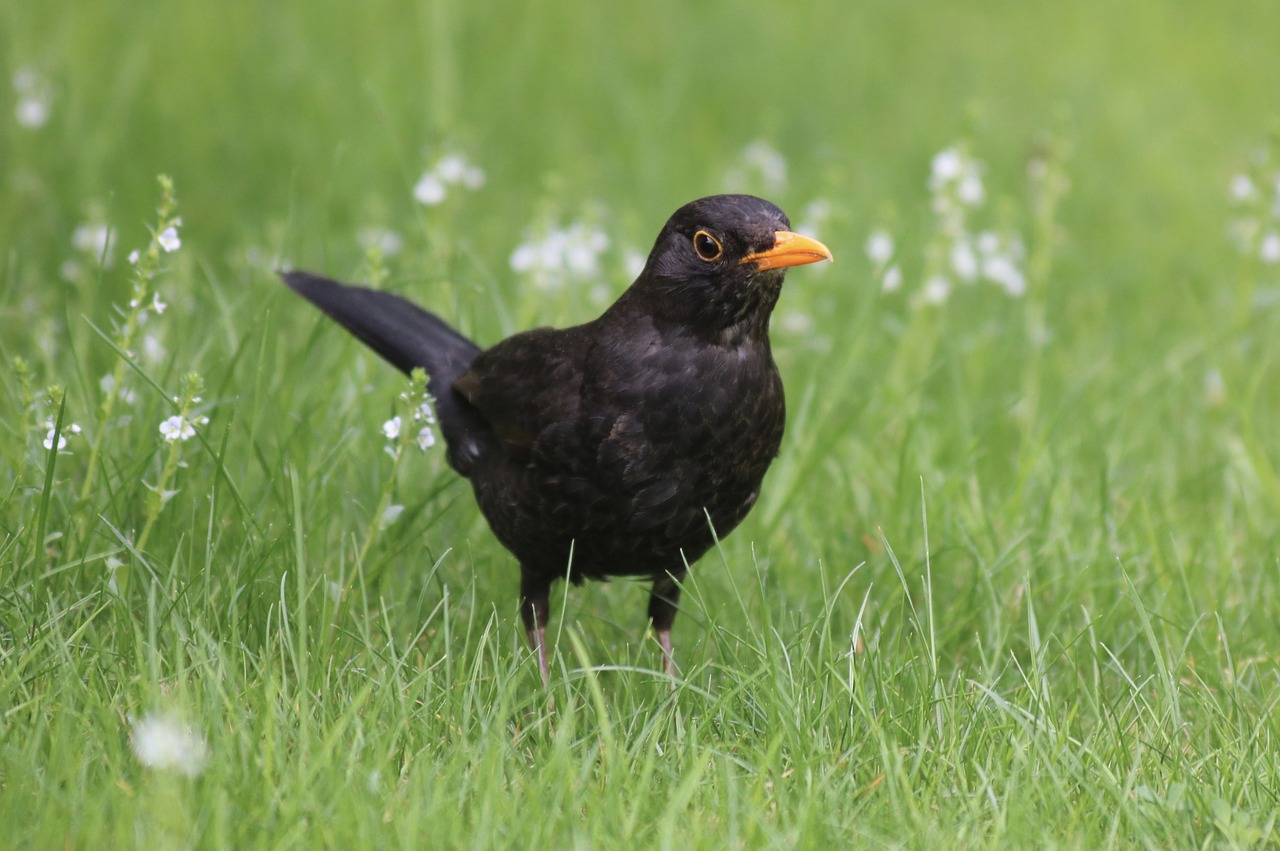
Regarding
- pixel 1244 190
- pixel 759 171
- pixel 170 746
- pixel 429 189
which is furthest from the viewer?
pixel 759 171

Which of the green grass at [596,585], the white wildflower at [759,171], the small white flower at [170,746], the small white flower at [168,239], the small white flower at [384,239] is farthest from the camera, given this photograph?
the white wildflower at [759,171]

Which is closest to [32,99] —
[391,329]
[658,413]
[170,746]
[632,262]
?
[632,262]

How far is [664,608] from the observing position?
363 centimetres

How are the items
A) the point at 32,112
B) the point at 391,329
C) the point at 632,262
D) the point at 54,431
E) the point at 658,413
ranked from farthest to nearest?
the point at 632,262, the point at 32,112, the point at 391,329, the point at 658,413, the point at 54,431

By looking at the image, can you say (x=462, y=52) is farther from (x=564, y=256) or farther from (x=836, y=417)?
(x=836, y=417)

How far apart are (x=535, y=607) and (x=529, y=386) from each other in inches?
23.9

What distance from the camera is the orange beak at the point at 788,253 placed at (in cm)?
311

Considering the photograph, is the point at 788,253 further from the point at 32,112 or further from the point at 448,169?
the point at 32,112

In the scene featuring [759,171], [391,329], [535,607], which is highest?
[759,171]

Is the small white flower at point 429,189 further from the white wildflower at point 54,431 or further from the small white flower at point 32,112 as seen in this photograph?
the small white flower at point 32,112

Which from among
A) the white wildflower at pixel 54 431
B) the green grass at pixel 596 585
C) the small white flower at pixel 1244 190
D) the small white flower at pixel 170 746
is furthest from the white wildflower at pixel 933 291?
the small white flower at pixel 170 746

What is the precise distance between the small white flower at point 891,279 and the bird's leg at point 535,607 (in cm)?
149

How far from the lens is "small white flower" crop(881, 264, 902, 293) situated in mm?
4347

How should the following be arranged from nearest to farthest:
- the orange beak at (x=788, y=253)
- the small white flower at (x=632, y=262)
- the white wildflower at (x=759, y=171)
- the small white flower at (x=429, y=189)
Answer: the orange beak at (x=788, y=253) → the small white flower at (x=429, y=189) → the small white flower at (x=632, y=262) → the white wildflower at (x=759, y=171)
